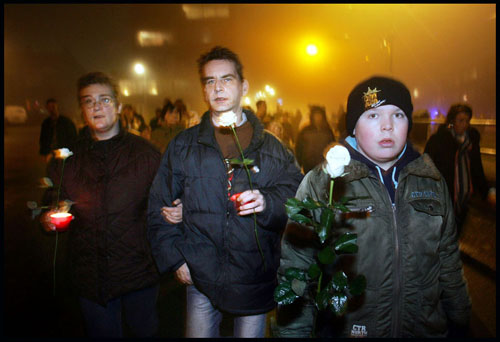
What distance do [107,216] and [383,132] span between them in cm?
183

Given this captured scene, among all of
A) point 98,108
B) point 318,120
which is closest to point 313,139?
point 318,120

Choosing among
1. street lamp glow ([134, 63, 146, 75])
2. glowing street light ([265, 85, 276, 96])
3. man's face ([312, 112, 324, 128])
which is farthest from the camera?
glowing street light ([265, 85, 276, 96])

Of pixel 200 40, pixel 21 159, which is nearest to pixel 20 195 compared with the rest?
pixel 21 159

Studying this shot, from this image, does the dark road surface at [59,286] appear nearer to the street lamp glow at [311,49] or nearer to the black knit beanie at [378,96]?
the black knit beanie at [378,96]

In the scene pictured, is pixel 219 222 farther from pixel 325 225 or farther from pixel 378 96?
pixel 378 96

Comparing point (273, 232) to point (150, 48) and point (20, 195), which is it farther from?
point (20, 195)

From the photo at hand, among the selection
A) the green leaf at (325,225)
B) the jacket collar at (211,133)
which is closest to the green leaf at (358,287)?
the green leaf at (325,225)

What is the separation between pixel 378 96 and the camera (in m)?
1.53

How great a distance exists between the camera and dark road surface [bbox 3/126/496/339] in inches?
114

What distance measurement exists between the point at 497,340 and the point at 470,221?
306cm

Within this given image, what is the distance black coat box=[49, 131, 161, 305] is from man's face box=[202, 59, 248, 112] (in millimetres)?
722

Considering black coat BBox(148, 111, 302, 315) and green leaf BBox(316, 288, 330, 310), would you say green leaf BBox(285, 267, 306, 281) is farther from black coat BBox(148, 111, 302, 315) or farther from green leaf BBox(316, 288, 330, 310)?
black coat BBox(148, 111, 302, 315)

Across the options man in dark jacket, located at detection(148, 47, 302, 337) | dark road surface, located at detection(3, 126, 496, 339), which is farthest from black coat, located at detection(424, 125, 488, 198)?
man in dark jacket, located at detection(148, 47, 302, 337)

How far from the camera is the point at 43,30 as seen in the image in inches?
214
